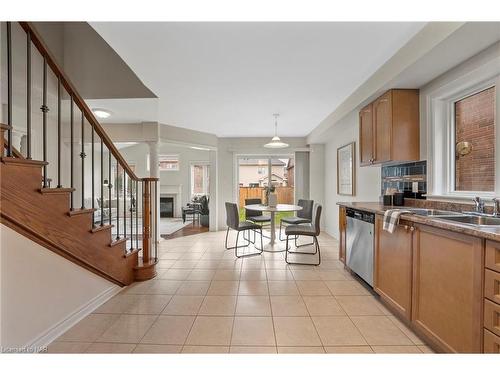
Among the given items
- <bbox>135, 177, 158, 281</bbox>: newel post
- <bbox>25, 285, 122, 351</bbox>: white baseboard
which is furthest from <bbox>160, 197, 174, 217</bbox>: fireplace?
<bbox>25, 285, 122, 351</bbox>: white baseboard

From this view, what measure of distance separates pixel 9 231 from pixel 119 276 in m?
1.21

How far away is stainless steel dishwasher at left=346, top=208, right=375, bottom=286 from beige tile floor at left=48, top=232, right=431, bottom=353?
19cm

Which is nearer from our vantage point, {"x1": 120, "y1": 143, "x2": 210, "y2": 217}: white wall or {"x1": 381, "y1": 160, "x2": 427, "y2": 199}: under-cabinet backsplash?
{"x1": 381, "y1": 160, "x2": 427, "y2": 199}: under-cabinet backsplash

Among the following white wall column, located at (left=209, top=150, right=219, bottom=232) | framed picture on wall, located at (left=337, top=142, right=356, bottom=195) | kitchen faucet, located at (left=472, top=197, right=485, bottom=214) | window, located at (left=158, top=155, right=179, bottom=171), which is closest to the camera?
kitchen faucet, located at (left=472, top=197, right=485, bottom=214)

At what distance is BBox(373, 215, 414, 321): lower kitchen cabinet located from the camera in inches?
70.4

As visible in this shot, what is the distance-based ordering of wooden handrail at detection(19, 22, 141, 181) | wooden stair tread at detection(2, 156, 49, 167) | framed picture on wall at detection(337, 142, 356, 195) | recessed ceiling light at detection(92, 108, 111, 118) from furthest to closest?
framed picture on wall at detection(337, 142, 356, 195) → recessed ceiling light at detection(92, 108, 111, 118) → wooden handrail at detection(19, 22, 141, 181) → wooden stair tread at detection(2, 156, 49, 167)

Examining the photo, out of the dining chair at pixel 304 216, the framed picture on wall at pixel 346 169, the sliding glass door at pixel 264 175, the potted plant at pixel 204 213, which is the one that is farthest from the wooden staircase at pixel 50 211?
the sliding glass door at pixel 264 175

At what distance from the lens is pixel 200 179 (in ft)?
27.4

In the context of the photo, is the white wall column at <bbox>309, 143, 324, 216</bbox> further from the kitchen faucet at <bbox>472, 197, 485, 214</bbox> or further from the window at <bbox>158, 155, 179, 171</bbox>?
the window at <bbox>158, 155, 179, 171</bbox>

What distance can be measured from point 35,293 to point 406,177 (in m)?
3.49

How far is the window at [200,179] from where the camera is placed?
827 centimetres

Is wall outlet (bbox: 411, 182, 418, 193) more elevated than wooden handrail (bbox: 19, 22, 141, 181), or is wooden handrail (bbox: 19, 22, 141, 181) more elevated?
wooden handrail (bbox: 19, 22, 141, 181)

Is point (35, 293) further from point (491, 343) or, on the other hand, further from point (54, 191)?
point (491, 343)

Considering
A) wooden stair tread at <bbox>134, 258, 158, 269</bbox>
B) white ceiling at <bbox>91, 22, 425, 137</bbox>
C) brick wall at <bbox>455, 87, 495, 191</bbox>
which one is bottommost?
wooden stair tread at <bbox>134, 258, 158, 269</bbox>
